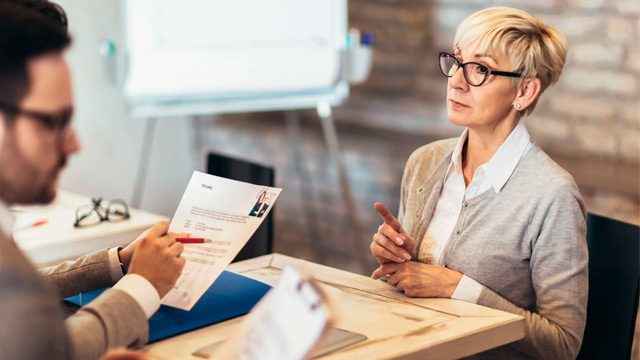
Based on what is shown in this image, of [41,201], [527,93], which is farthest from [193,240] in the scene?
[527,93]

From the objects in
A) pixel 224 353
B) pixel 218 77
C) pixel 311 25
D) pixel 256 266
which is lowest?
pixel 256 266

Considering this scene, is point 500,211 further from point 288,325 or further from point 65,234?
point 65,234

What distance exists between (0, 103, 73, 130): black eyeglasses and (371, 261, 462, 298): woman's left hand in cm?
81

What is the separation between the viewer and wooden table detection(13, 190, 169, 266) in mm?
1968

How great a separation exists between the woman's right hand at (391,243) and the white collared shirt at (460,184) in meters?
0.14

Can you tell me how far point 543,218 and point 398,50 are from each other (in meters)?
1.93

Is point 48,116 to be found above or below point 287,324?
above

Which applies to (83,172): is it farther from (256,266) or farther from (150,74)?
(256,266)

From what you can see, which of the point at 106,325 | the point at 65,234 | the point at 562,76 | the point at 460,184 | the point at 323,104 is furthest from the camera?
the point at 323,104

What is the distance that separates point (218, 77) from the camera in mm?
Answer: 3012

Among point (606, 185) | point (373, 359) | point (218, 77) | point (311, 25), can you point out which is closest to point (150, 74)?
point (218, 77)

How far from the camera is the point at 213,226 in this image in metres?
1.33

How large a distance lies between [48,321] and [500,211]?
42.5 inches

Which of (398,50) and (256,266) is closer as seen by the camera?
(256,266)
